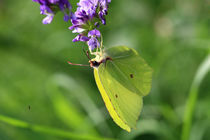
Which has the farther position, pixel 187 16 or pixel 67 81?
pixel 187 16

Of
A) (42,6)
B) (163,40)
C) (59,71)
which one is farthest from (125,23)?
(42,6)

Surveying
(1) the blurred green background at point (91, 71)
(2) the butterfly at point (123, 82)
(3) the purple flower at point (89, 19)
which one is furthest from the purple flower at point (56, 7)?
(1) the blurred green background at point (91, 71)

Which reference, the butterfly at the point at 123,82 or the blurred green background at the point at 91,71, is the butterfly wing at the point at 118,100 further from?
the blurred green background at the point at 91,71

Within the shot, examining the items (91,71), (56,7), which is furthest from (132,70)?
(91,71)

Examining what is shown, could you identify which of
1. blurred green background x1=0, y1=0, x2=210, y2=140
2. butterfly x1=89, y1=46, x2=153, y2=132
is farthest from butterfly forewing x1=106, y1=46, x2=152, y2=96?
blurred green background x1=0, y1=0, x2=210, y2=140

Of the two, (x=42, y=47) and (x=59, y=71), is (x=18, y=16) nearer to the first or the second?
(x=42, y=47)

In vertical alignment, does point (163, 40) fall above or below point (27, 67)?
above
